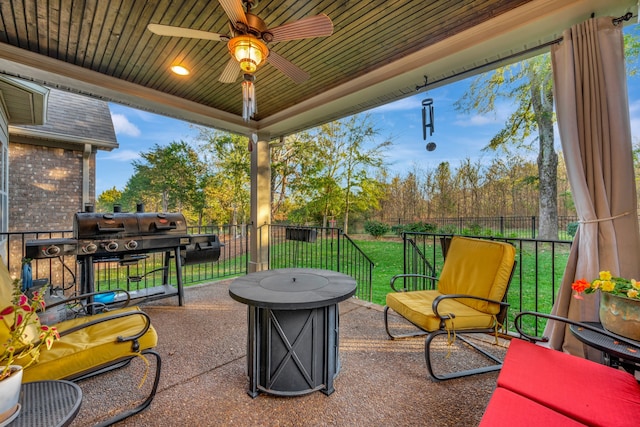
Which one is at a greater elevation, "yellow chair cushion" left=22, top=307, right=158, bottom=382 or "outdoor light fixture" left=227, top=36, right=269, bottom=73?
"outdoor light fixture" left=227, top=36, right=269, bottom=73

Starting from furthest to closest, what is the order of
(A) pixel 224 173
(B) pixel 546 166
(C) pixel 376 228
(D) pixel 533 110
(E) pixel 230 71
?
(A) pixel 224 173 → (C) pixel 376 228 → (D) pixel 533 110 → (B) pixel 546 166 → (E) pixel 230 71

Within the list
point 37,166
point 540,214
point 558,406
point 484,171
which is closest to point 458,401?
point 558,406

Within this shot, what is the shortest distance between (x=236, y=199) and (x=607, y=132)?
30.4 feet

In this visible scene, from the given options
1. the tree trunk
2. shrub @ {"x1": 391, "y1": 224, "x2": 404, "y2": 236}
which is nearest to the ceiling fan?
the tree trunk

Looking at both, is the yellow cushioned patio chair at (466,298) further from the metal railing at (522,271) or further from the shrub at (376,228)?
the shrub at (376,228)

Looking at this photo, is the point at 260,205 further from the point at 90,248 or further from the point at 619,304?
the point at 619,304

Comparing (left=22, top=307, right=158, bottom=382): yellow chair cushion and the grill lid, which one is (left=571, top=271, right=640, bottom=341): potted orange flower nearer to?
(left=22, top=307, right=158, bottom=382): yellow chair cushion

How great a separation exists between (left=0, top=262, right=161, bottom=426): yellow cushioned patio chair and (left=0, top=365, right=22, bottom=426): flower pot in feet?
1.48

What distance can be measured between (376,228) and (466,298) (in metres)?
7.27

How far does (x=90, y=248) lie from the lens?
2.73 metres

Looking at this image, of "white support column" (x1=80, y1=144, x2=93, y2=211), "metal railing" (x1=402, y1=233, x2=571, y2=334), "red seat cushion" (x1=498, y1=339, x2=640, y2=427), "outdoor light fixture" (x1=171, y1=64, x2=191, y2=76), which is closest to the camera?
"red seat cushion" (x1=498, y1=339, x2=640, y2=427)

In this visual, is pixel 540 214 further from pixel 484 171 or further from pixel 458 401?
pixel 458 401

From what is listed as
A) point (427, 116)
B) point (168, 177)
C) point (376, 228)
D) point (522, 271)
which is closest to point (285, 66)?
point (427, 116)

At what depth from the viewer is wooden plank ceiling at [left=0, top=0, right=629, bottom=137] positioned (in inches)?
84.8
